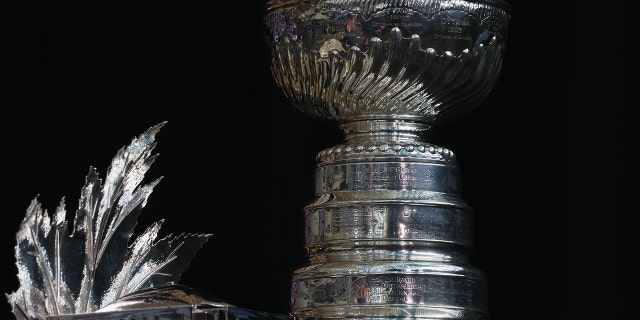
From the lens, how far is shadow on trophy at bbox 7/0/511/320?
128 centimetres

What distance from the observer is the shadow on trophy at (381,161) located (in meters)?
1.28

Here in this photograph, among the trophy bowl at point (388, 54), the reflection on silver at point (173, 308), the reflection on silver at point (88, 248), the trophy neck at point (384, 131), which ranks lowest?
the reflection on silver at point (173, 308)

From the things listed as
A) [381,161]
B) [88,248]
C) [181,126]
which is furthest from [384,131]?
[181,126]

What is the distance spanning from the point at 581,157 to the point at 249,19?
1.97 ft

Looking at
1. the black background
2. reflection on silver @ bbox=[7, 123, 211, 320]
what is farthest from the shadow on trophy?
the black background

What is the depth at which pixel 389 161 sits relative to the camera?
129cm

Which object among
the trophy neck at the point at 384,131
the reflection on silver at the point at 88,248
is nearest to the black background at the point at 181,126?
the reflection on silver at the point at 88,248

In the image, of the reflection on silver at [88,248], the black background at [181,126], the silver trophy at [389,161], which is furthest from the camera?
the black background at [181,126]

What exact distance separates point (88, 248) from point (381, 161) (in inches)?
15.2

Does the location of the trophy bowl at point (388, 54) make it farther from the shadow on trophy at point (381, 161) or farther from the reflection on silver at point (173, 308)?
the reflection on silver at point (173, 308)

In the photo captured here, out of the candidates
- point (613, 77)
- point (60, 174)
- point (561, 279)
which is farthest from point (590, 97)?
point (60, 174)

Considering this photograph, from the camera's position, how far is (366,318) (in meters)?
1.26

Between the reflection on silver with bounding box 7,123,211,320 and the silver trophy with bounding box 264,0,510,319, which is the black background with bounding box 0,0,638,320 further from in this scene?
the silver trophy with bounding box 264,0,510,319

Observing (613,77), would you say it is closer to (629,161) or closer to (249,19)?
(629,161)
